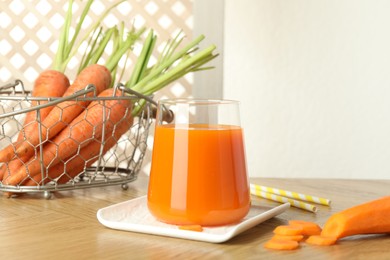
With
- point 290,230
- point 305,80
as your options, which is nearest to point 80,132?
point 290,230

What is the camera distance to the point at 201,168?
0.63 meters

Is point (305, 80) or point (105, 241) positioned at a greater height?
point (305, 80)

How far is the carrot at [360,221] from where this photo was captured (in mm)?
595

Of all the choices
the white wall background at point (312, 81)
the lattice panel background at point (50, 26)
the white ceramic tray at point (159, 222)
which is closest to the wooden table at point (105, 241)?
the white ceramic tray at point (159, 222)

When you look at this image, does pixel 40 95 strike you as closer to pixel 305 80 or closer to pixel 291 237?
pixel 291 237

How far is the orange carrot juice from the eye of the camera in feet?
2.05

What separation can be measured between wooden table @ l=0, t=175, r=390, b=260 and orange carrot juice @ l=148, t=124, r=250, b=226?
0.11 ft

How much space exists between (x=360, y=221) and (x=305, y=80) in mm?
1123

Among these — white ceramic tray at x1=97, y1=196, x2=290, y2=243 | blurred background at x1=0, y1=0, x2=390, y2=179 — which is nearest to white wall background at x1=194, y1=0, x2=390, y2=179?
blurred background at x1=0, y1=0, x2=390, y2=179

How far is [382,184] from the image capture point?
100 cm

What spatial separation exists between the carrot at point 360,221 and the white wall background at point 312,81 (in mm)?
1096

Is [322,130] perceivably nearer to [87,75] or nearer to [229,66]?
[229,66]

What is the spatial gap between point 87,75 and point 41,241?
0.35 meters

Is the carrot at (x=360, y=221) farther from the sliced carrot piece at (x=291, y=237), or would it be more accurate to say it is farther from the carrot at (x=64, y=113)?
the carrot at (x=64, y=113)
